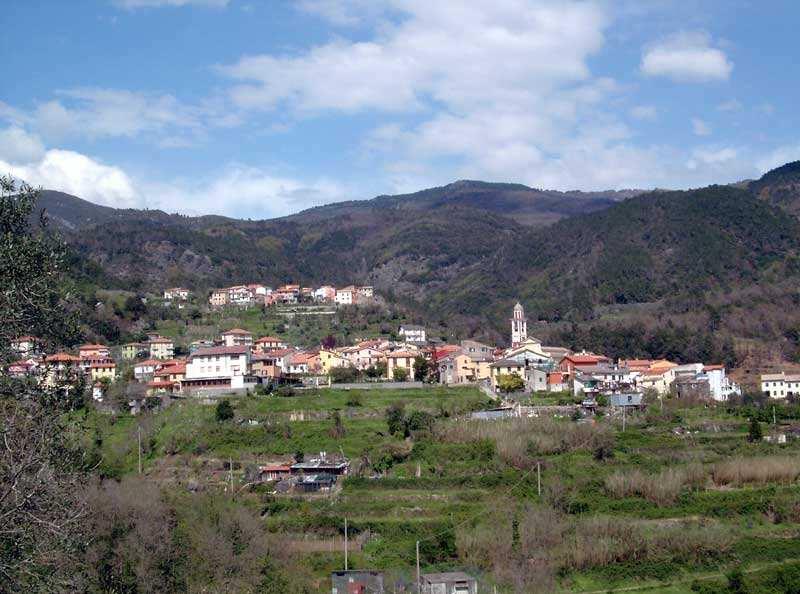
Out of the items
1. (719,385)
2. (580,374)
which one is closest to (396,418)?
(580,374)

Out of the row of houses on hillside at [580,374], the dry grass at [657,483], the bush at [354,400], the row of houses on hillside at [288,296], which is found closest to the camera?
the dry grass at [657,483]

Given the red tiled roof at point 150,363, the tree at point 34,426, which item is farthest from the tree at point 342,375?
the tree at point 34,426

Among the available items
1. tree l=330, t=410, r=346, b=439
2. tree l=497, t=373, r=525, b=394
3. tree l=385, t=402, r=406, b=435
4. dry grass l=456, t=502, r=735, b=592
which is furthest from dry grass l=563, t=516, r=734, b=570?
tree l=497, t=373, r=525, b=394

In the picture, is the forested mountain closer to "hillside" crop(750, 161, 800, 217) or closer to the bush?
"hillside" crop(750, 161, 800, 217)

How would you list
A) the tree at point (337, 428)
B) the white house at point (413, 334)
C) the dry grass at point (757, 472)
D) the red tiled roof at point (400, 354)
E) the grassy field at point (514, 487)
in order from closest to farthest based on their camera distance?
the grassy field at point (514, 487)
the dry grass at point (757, 472)
the tree at point (337, 428)
the red tiled roof at point (400, 354)
the white house at point (413, 334)

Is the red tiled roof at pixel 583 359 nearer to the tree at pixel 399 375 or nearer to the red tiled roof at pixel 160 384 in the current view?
the tree at pixel 399 375

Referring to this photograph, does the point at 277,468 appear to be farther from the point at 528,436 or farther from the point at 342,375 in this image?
the point at 342,375

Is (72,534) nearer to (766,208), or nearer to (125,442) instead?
(125,442)

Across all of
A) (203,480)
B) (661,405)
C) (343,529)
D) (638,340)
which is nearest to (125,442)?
(203,480)
